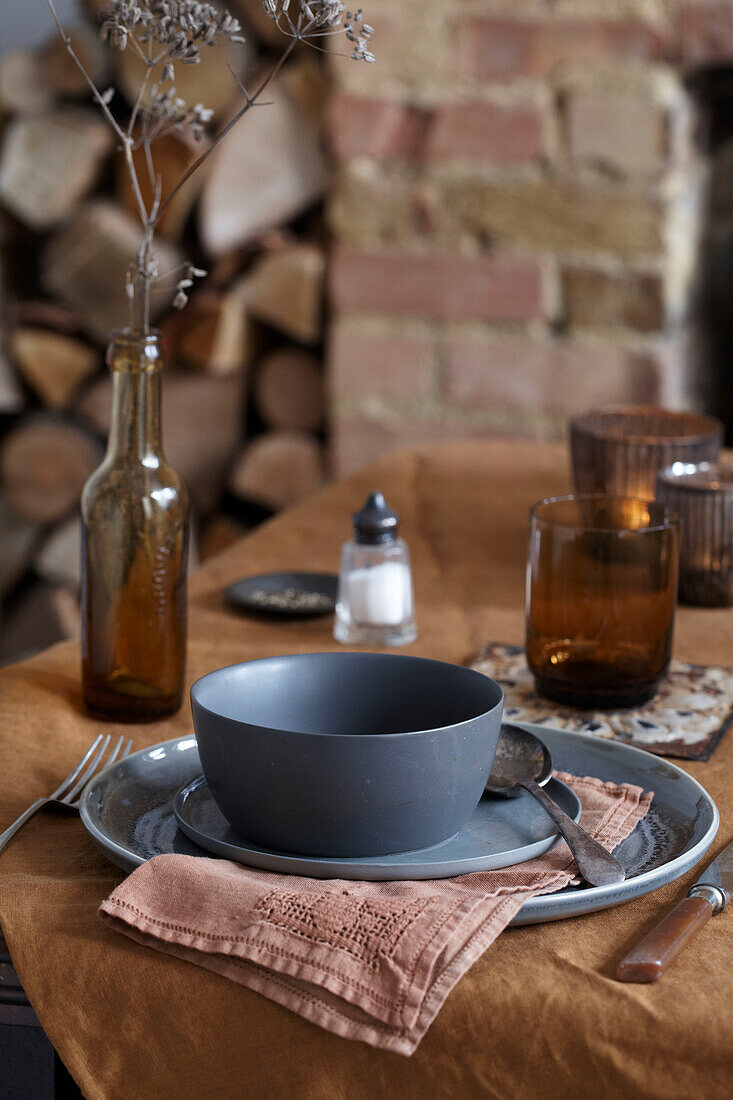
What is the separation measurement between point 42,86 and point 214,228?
37 centimetres

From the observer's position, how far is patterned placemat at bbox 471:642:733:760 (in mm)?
723

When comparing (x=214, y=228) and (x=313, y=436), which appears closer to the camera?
(x=214, y=228)

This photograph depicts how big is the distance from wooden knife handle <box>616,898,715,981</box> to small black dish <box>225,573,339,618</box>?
51 centimetres

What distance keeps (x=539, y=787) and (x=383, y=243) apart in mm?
1507

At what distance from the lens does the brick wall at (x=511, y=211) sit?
5.95ft

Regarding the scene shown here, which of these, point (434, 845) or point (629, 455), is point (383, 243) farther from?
point (434, 845)

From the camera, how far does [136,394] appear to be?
0.73 m

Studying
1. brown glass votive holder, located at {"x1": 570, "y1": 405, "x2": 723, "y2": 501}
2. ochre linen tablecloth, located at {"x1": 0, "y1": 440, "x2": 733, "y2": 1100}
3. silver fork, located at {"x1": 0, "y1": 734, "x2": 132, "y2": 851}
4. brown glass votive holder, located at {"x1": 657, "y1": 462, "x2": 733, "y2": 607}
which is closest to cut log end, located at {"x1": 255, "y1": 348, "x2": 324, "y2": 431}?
brown glass votive holder, located at {"x1": 570, "y1": 405, "x2": 723, "y2": 501}

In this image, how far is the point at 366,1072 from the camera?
1.46ft

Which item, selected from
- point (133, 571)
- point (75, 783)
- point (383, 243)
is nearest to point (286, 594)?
point (133, 571)

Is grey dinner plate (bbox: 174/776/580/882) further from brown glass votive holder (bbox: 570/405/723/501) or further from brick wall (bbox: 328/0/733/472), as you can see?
brick wall (bbox: 328/0/733/472)

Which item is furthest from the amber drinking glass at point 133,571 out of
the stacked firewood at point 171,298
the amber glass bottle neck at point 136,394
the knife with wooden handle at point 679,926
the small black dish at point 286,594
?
the stacked firewood at point 171,298

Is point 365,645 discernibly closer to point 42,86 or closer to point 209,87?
point 209,87

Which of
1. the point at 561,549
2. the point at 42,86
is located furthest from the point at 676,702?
the point at 42,86
